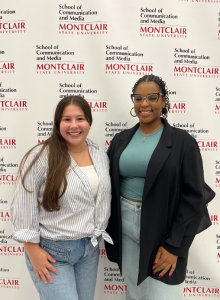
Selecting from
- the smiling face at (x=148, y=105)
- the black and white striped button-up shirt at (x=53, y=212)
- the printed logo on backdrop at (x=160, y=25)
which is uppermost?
the printed logo on backdrop at (x=160, y=25)

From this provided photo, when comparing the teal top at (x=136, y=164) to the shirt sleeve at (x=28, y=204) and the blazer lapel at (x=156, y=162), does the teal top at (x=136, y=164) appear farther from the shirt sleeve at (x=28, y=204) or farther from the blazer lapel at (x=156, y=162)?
the shirt sleeve at (x=28, y=204)

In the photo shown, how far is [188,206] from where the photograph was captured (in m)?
1.13

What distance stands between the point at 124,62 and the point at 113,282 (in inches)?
70.3

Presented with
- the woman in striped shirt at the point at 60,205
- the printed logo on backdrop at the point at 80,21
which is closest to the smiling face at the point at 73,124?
the woman in striped shirt at the point at 60,205

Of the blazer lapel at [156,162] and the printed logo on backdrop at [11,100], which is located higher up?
the printed logo on backdrop at [11,100]

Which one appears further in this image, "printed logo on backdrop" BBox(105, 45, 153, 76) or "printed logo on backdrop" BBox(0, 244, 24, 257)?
"printed logo on backdrop" BBox(0, 244, 24, 257)

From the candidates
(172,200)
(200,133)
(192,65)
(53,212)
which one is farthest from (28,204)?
(192,65)

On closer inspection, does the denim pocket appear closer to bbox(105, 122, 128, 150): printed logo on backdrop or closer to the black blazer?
the black blazer

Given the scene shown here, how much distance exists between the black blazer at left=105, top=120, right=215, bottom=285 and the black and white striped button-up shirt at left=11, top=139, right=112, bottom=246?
25cm

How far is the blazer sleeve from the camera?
3.65ft

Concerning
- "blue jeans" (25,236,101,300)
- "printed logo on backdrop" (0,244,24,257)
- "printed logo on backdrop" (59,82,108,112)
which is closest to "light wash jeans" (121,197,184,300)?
"blue jeans" (25,236,101,300)

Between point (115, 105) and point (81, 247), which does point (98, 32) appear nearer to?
point (115, 105)

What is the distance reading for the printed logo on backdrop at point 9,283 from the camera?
5.99ft

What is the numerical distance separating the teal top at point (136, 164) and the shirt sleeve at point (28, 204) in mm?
449
